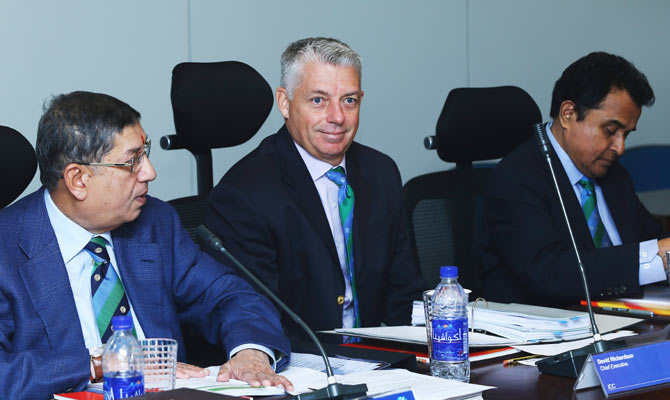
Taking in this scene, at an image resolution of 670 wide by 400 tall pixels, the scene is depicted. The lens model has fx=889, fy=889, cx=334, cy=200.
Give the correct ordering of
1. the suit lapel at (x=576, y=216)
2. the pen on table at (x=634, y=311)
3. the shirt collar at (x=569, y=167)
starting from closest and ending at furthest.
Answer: the pen on table at (x=634, y=311) < the suit lapel at (x=576, y=216) < the shirt collar at (x=569, y=167)

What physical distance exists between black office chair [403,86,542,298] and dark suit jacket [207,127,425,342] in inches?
12.6

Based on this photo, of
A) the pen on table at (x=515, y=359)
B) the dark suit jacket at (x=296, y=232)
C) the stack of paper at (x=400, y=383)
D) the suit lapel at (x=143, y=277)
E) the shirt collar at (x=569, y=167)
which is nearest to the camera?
the stack of paper at (x=400, y=383)

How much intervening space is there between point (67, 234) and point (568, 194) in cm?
148

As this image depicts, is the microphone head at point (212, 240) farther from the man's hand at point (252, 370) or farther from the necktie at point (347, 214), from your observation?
the necktie at point (347, 214)

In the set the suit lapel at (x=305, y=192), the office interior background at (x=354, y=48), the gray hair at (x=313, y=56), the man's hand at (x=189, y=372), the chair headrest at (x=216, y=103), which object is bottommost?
the man's hand at (x=189, y=372)

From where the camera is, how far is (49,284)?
1800 millimetres

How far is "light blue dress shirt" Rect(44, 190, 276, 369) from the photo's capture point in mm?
1855

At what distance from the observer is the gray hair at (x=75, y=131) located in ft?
6.16

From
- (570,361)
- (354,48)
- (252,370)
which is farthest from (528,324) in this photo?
(354,48)

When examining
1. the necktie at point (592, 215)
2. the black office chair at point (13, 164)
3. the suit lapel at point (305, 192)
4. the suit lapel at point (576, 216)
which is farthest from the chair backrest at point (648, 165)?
the black office chair at point (13, 164)

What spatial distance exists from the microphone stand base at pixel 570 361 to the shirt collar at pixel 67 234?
97cm

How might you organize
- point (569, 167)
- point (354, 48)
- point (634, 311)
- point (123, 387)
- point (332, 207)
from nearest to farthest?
1. point (123, 387)
2. point (634, 311)
3. point (332, 207)
4. point (569, 167)
5. point (354, 48)

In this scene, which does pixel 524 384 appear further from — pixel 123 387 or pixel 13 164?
pixel 13 164

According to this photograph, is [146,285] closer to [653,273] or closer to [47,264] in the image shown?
[47,264]
